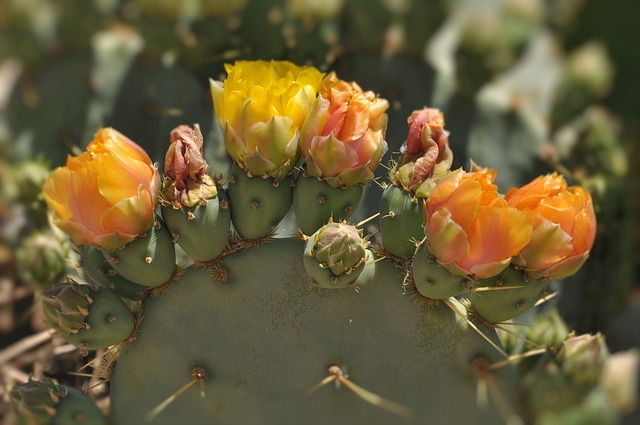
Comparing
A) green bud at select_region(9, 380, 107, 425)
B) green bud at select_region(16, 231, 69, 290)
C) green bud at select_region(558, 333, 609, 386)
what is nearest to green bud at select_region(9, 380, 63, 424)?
green bud at select_region(9, 380, 107, 425)

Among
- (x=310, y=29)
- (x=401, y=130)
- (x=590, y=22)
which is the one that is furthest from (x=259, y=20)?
(x=590, y=22)

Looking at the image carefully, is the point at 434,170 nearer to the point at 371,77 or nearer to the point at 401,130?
the point at 401,130

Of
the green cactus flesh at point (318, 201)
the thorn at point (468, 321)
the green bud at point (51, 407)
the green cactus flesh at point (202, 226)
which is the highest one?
the green cactus flesh at point (318, 201)

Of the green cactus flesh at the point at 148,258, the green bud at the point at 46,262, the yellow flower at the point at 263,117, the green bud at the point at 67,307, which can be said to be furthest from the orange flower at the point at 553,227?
the green bud at the point at 46,262

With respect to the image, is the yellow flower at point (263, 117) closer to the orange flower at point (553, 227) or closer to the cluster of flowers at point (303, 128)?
the cluster of flowers at point (303, 128)

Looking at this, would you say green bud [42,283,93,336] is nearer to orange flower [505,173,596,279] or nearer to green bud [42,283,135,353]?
green bud [42,283,135,353]

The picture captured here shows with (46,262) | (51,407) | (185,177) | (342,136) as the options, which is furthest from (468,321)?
(46,262)

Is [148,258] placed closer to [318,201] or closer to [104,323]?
[104,323]
